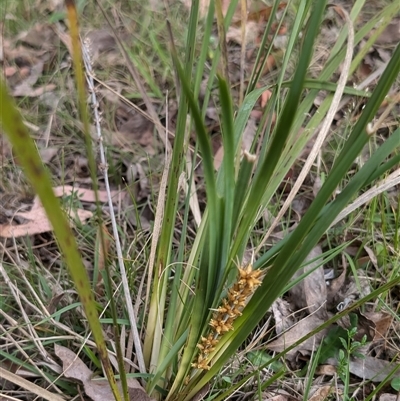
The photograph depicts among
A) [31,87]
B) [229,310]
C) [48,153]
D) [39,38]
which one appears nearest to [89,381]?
[229,310]

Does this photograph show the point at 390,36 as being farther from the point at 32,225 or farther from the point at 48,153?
the point at 32,225

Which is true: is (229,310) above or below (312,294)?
above

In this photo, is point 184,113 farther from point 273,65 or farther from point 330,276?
point 273,65

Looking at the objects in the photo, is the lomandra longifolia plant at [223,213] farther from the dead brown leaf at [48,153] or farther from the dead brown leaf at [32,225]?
the dead brown leaf at [48,153]

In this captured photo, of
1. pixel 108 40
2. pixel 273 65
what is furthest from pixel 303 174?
pixel 108 40

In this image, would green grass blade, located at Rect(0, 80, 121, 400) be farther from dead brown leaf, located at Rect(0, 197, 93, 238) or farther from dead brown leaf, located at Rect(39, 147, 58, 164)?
dead brown leaf, located at Rect(39, 147, 58, 164)

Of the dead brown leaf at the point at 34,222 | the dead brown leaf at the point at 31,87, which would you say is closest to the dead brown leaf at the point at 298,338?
the dead brown leaf at the point at 34,222
